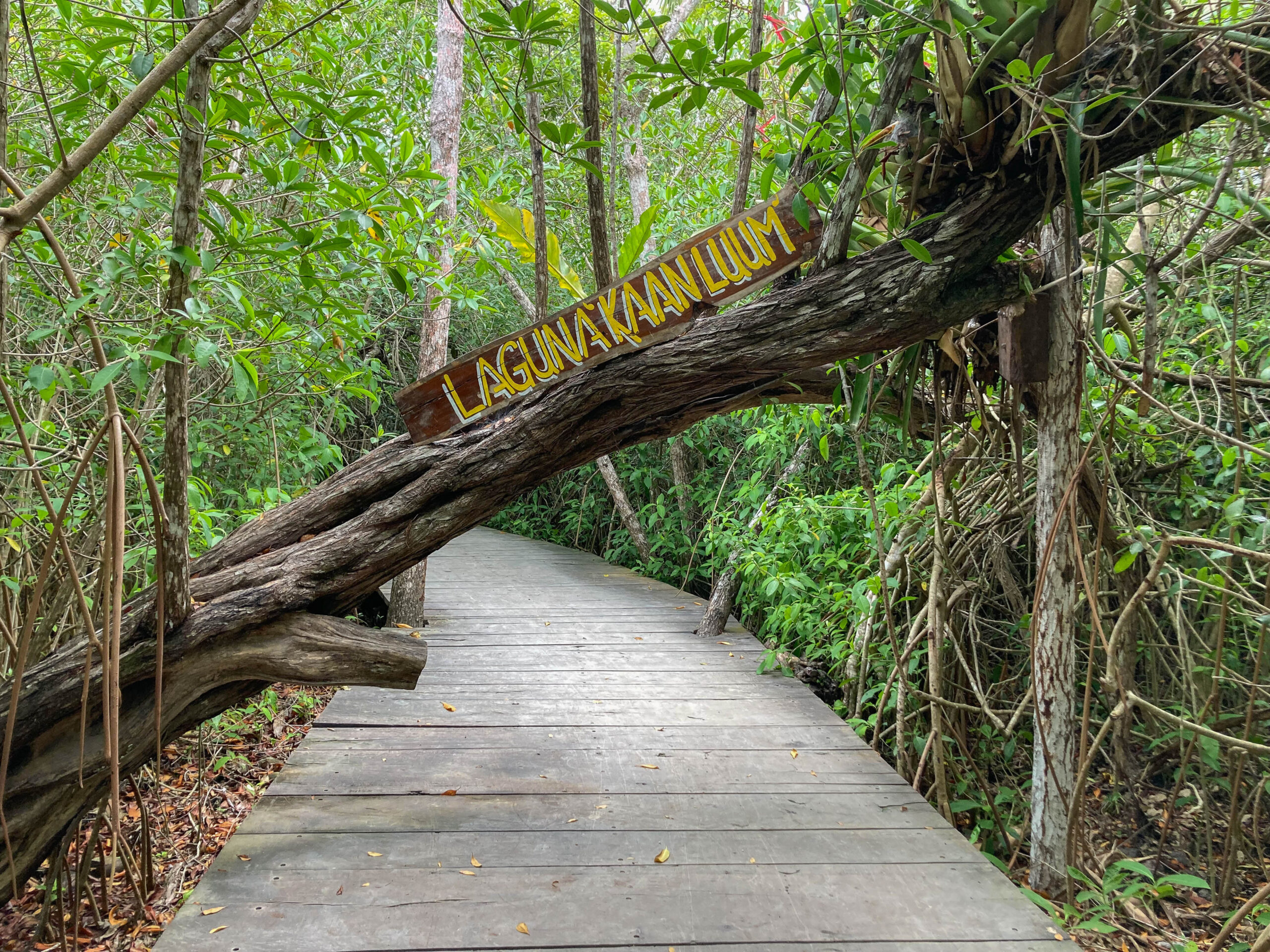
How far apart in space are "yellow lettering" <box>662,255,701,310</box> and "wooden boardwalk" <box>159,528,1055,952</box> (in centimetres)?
160

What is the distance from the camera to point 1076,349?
2.30 meters

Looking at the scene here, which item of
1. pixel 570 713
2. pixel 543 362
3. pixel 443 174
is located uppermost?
pixel 443 174

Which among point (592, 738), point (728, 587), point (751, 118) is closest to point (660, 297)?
point (751, 118)

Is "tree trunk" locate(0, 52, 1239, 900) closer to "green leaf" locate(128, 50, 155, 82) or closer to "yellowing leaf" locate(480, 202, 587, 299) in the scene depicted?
"yellowing leaf" locate(480, 202, 587, 299)

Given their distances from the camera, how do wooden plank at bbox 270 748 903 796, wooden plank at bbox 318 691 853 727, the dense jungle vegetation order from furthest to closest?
wooden plank at bbox 318 691 853 727 → wooden plank at bbox 270 748 903 796 → the dense jungle vegetation

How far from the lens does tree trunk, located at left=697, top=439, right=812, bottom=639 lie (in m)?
4.59

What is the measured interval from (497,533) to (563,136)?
25.7 feet

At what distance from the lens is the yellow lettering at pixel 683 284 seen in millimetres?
2412

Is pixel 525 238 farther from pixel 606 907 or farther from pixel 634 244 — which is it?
pixel 606 907

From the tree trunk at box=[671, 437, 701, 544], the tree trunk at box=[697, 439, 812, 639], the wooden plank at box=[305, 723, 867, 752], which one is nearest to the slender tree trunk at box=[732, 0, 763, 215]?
the wooden plank at box=[305, 723, 867, 752]

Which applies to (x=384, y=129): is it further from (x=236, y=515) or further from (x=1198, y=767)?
(x=1198, y=767)

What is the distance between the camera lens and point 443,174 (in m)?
4.67

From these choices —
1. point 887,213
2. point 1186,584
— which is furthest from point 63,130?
point 1186,584

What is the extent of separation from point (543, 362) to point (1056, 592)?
168 cm
